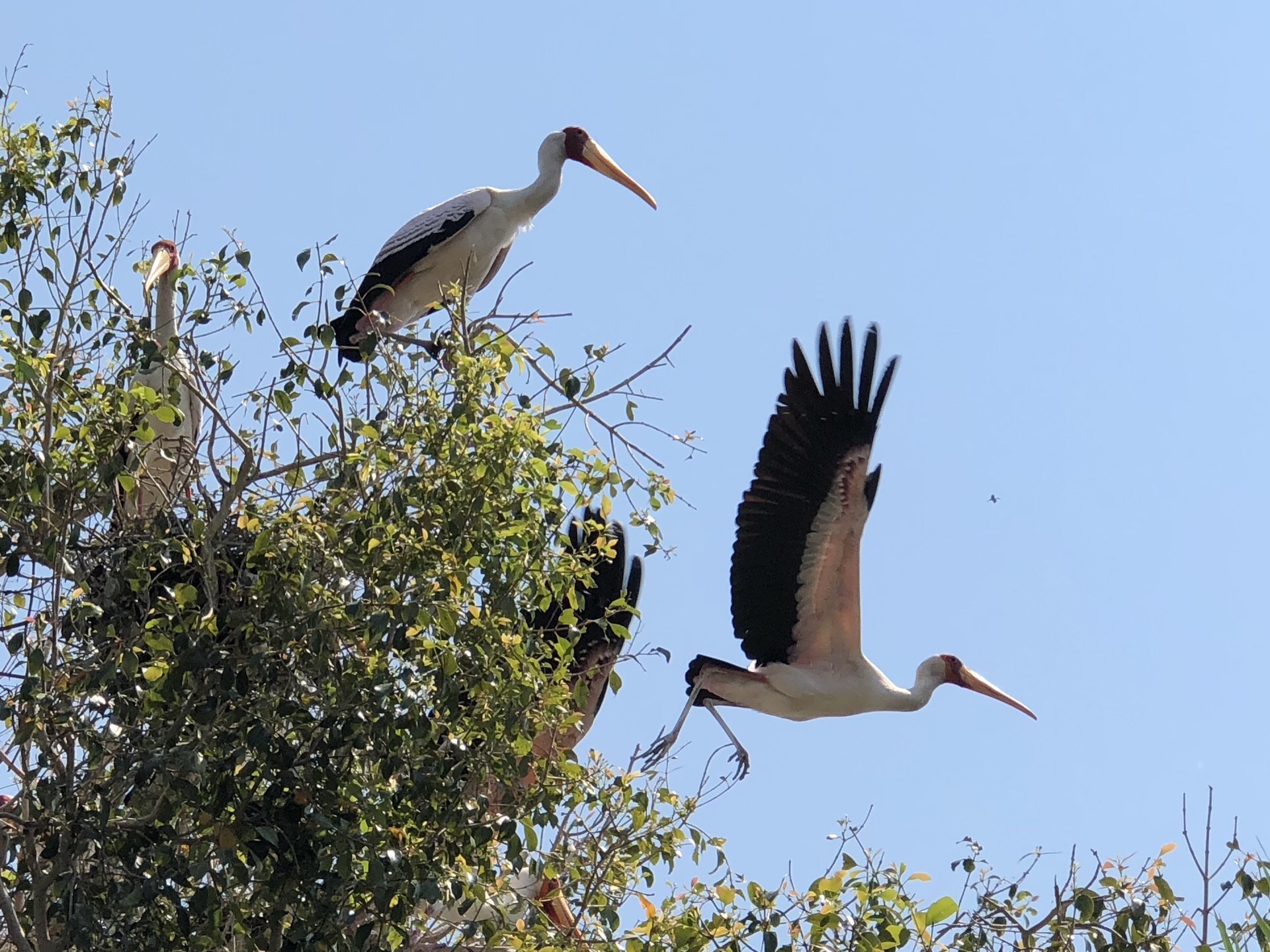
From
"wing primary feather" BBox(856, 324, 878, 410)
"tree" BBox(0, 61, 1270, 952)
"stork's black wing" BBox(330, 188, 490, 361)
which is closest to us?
"tree" BBox(0, 61, 1270, 952)

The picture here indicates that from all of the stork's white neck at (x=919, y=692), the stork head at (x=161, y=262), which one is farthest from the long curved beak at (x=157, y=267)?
the stork's white neck at (x=919, y=692)

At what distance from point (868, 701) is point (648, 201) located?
254 cm

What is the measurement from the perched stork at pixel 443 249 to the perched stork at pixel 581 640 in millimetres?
1298

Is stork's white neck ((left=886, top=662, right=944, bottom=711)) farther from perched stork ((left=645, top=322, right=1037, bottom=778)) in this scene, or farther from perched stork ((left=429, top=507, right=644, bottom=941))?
perched stork ((left=429, top=507, right=644, bottom=941))

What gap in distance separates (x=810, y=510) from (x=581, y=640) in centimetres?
105

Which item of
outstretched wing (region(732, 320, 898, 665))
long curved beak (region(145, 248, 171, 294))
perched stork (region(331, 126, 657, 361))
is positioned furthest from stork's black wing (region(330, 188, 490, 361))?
outstretched wing (region(732, 320, 898, 665))

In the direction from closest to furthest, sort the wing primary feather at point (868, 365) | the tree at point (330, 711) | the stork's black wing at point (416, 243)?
1. the tree at point (330, 711)
2. the wing primary feather at point (868, 365)
3. the stork's black wing at point (416, 243)

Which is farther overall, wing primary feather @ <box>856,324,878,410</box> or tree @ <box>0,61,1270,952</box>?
wing primary feather @ <box>856,324,878,410</box>

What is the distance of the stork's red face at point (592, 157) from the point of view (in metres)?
8.77

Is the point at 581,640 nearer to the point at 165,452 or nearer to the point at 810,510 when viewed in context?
the point at 810,510

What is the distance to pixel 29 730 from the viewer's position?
14.0 ft

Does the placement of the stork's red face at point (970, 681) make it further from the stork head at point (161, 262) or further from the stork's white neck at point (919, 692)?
the stork head at point (161, 262)

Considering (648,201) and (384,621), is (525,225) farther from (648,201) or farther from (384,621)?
(384,621)

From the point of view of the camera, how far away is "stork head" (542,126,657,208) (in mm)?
8734
